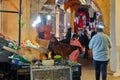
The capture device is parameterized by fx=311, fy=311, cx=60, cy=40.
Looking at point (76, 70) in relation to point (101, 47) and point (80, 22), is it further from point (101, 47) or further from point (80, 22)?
point (80, 22)

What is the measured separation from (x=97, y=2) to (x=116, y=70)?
3.03 meters

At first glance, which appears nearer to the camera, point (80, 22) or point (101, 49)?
point (101, 49)

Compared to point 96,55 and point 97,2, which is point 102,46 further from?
point 97,2

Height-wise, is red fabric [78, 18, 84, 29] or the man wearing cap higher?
red fabric [78, 18, 84, 29]

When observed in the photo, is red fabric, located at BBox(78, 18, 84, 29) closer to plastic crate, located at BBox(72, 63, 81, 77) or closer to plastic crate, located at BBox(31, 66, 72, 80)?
plastic crate, located at BBox(72, 63, 81, 77)

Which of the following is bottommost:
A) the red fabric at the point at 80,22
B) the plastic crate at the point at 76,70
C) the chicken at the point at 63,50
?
the plastic crate at the point at 76,70

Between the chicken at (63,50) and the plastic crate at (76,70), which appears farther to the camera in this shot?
the chicken at (63,50)

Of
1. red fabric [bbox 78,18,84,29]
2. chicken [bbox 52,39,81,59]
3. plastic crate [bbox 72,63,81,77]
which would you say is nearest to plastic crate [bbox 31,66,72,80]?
plastic crate [bbox 72,63,81,77]

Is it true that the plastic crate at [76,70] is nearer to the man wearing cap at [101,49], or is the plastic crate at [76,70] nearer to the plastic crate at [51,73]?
the plastic crate at [51,73]

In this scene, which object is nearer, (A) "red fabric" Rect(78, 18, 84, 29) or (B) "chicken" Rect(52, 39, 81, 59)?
(B) "chicken" Rect(52, 39, 81, 59)

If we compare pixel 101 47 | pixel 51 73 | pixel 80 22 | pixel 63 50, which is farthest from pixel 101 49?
pixel 80 22

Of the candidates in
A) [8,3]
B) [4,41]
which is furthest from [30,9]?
[4,41]

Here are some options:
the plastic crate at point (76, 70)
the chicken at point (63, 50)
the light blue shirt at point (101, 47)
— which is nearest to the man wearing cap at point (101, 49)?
the light blue shirt at point (101, 47)

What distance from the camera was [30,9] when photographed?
1197cm
